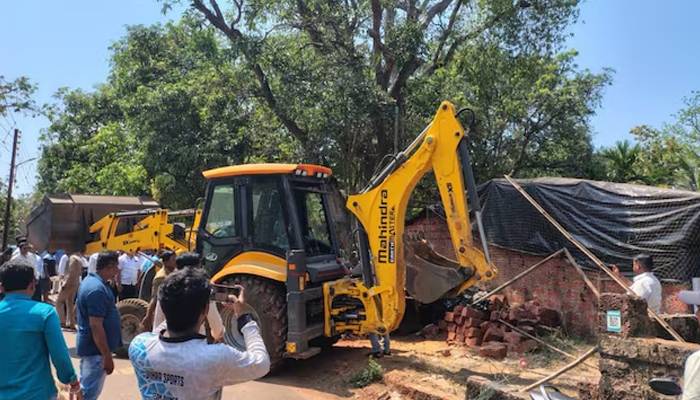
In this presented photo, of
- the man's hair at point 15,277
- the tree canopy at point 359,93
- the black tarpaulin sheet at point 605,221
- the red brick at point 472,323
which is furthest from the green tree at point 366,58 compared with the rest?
the man's hair at point 15,277

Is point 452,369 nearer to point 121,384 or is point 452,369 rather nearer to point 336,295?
point 336,295

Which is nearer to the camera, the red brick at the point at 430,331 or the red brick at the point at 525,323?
the red brick at the point at 525,323

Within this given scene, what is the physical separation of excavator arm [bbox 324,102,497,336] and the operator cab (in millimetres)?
610

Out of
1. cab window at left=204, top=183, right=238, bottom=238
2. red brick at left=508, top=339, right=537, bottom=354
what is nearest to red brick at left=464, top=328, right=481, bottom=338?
red brick at left=508, top=339, right=537, bottom=354

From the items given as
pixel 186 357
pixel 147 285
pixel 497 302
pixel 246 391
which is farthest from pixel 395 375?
pixel 186 357

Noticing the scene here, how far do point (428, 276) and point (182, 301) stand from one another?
20.3 ft

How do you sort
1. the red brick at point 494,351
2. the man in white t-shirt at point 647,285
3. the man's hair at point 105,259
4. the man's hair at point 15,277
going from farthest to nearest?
the red brick at point 494,351
the man in white t-shirt at point 647,285
the man's hair at point 105,259
the man's hair at point 15,277

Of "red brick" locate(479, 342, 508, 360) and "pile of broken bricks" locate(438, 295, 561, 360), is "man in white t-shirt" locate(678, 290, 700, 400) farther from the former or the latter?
"pile of broken bricks" locate(438, 295, 561, 360)

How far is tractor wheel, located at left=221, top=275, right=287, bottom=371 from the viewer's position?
7.34m

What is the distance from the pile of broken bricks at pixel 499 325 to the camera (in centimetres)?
845

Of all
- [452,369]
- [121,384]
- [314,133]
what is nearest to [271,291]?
[121,384]

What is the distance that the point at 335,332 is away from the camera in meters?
7.76

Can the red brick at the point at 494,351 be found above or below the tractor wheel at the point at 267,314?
below

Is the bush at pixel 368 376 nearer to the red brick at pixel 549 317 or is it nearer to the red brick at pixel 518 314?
the red brick at pixel 518 314
